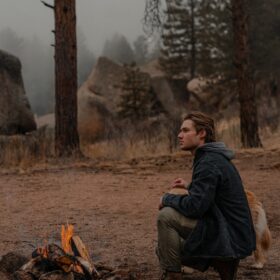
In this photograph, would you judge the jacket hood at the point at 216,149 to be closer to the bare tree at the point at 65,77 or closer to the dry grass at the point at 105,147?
the dry grass at the point at 105,147

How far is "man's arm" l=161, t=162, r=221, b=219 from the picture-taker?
400cm

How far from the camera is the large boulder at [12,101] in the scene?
1510 centimetres

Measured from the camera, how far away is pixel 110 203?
27.5ft

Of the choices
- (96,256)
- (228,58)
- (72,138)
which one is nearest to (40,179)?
(72,138)

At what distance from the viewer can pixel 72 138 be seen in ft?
42.3

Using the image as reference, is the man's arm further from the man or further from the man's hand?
the man's hand

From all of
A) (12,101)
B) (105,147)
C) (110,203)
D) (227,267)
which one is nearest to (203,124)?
(227,267)

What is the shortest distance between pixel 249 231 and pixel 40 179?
22.5 feet

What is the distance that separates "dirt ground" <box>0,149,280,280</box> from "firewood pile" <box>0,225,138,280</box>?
0.84ft

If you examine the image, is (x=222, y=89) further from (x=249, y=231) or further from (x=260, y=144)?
(x=249, y=231)

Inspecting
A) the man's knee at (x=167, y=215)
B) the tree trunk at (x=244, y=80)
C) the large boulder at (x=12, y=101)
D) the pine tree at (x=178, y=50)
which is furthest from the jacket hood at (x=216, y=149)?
the pine tree at (x=178, y=50)

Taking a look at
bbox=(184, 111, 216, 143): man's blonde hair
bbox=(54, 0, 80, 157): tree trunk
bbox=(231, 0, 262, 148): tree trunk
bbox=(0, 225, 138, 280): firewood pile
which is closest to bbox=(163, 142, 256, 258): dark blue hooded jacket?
bbox=(184, 111, 216, 143): man's blonde hair

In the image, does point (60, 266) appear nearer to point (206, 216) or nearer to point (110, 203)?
point (206, 216)

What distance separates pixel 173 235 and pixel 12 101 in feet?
39.1
